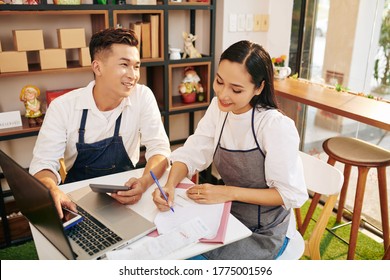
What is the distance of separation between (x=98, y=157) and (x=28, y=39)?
2.90 ft

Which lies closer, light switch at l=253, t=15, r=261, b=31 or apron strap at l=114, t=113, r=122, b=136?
apron strap at l=114, t=113, r=122, b=136

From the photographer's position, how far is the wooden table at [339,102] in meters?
2.08

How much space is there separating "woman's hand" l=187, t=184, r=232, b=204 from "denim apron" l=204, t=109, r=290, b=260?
146mm

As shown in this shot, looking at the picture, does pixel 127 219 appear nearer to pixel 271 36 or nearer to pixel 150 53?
pixel 150 53

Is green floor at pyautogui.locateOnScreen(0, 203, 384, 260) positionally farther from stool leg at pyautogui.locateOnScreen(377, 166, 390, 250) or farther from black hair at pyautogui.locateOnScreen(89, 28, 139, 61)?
black hair at pyautogui.locateOnScreen(89, 28, 139, 61)

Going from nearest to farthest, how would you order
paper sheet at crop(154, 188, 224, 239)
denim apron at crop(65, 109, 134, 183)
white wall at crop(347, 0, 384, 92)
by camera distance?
paper sheet at crop(154, 188, 224, 239) < denim apron at crop(65, 109, 134, 183) < white wall at crop(347, 0, 384, 92)

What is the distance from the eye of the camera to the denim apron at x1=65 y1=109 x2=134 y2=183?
185cm

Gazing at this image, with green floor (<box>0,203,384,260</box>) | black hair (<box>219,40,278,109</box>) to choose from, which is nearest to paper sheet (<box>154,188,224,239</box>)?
black hair (<box>219,40,278,109</box>)

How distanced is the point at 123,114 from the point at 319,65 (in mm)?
1735

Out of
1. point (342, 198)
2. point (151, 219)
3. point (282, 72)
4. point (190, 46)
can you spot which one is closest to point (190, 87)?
point (190, 46)

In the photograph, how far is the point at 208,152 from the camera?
168cm

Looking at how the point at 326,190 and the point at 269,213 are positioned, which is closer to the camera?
the point at 269,213

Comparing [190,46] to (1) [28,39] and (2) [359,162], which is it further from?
(2) [359,162]
